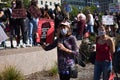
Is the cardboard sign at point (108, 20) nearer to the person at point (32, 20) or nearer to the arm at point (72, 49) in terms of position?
the person at point (32, 20)

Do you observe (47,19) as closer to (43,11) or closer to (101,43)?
(43,11)

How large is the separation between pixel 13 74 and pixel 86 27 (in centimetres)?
846

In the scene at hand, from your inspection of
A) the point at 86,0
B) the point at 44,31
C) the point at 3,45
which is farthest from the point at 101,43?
the point at 86,0

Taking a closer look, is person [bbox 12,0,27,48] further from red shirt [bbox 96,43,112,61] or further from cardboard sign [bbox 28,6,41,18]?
red shirt [bbox 96,43,112,61]

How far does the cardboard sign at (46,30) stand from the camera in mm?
15203

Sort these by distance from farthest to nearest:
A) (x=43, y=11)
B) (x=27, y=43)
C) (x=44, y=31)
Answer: (x=43, y=11), (x=44, y=31), (x=27, y=43)

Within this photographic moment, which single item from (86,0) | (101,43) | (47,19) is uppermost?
(101,43)

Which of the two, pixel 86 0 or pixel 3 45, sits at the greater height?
pixel 3 45

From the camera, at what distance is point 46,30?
1545 cm

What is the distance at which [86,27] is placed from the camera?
18812 millimetres

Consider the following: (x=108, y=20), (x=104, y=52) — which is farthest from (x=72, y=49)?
(x=108, y=20)

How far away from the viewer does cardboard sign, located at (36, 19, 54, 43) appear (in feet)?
49.9

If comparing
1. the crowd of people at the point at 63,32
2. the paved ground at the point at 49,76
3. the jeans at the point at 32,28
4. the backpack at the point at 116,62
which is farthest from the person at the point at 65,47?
the jeans at the point at 32,28

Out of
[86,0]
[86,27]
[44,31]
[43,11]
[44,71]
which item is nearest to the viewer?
[44,71]
